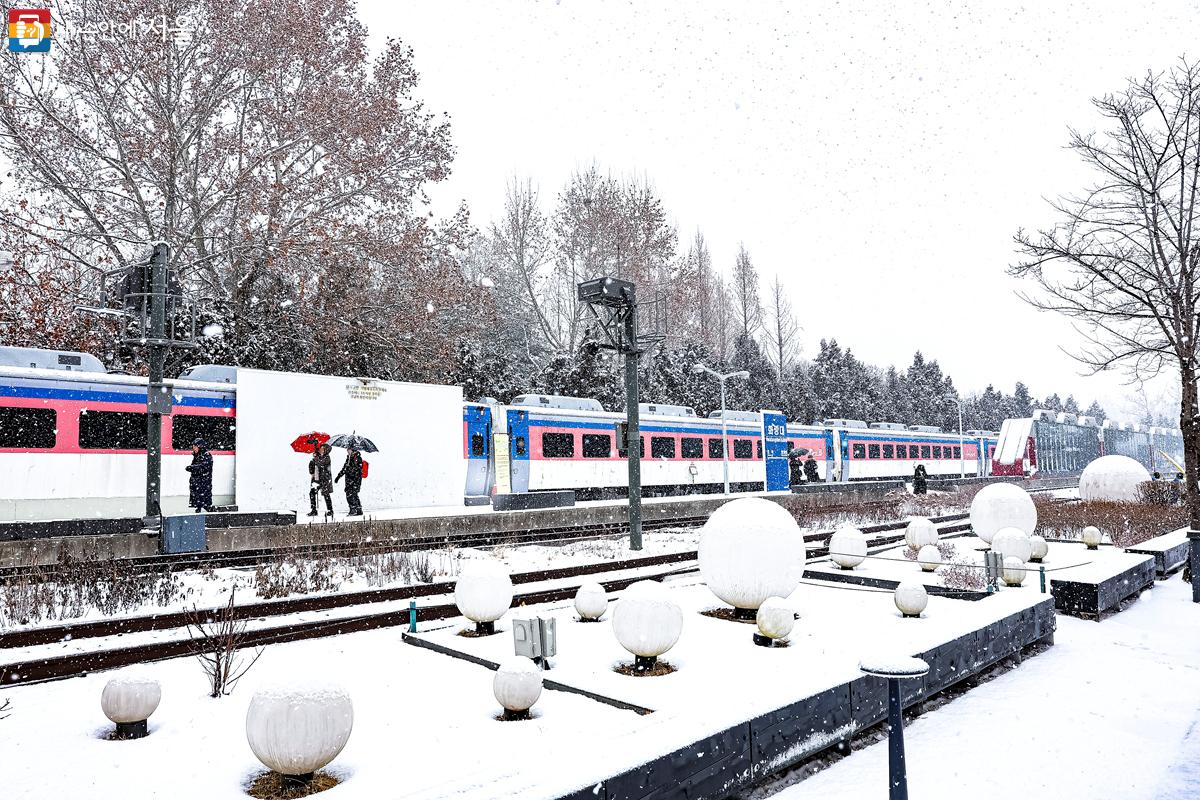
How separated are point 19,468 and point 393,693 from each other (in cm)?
1355

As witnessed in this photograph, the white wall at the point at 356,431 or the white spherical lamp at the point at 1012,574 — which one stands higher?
the white wall at the point at 356,431

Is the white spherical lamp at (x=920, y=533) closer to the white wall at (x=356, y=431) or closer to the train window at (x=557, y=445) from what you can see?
the train window at (x=557, y=445)

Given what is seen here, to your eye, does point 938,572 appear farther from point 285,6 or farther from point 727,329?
point 727,329

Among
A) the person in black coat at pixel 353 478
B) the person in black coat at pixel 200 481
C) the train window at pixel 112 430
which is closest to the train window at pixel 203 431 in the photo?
the train window at pixel 112 430

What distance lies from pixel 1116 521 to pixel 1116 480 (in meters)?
7.90

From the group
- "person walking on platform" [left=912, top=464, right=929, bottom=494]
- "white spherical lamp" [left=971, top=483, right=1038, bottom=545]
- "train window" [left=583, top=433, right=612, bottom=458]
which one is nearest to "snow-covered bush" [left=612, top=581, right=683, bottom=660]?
"white spherical lamp" [left=971, top=483, right=1038, bottom=545]

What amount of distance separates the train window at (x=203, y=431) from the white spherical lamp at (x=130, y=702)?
13707 mm

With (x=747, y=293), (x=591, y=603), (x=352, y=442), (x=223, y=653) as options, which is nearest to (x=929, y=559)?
(x=591, y=603)

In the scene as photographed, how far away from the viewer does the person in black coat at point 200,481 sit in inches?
662

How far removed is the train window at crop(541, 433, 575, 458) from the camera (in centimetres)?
2497

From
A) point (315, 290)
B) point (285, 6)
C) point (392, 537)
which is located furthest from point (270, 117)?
point (392, 537)

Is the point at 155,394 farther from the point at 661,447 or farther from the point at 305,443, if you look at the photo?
the point at 661,447

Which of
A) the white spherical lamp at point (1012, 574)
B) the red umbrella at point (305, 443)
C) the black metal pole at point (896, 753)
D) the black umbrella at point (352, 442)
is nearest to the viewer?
the black metal pole at point (896, 753)

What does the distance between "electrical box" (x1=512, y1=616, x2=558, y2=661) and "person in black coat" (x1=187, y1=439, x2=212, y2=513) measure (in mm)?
12817
